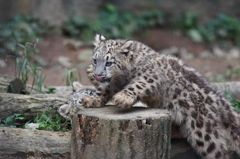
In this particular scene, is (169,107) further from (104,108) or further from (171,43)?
(171,43)

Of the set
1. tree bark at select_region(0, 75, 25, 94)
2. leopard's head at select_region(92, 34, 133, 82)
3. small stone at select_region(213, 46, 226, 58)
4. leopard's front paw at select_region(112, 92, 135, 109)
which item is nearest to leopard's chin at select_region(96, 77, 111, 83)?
leopard's head at select_region(92, 34, 133, 82)

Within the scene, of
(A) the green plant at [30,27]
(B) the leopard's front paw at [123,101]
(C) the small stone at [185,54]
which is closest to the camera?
(B) the leopard's front paw at [123,101]

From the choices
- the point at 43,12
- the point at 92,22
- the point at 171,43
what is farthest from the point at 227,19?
the point at 43,12

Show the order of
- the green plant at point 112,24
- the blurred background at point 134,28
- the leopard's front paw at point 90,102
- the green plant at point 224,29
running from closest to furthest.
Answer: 1. the leopard's front paw at point 90,102
2. the blurred background at point 134,28
3. the green plant at point 112,24
4. the green plant at point 224,29

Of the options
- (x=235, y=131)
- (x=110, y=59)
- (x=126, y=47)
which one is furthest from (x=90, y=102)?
(x=235, y=131)

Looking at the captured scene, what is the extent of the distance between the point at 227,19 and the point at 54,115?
13.0m

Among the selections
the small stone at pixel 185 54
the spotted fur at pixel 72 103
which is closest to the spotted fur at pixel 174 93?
the spotted fur at pixel 72 103

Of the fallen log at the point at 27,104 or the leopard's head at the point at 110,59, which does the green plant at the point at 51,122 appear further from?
the leopard's head at the point at 110,59

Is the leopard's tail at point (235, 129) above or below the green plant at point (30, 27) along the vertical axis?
below

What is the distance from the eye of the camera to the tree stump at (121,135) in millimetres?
4316

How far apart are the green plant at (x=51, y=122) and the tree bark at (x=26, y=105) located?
3.8 inches

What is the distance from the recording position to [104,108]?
16.3ft

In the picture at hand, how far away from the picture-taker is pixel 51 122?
18.5 feet

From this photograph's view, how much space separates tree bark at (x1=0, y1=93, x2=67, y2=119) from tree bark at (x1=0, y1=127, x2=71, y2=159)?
0.87m
